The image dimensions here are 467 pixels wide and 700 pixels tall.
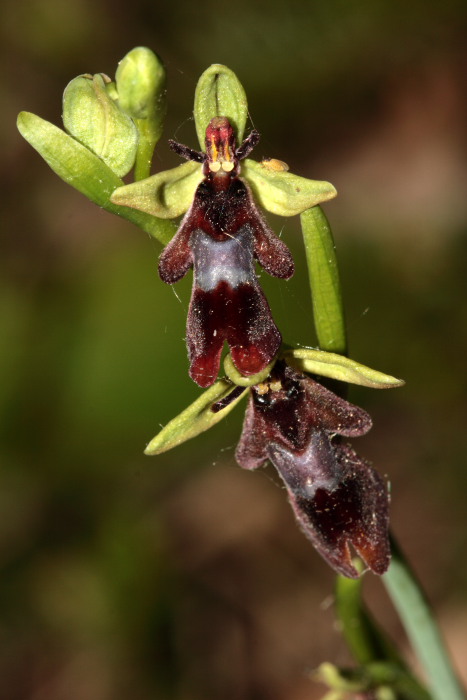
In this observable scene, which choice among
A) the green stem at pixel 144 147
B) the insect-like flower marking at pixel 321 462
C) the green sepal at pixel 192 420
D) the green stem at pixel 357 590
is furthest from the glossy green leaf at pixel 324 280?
the green stem at pixel 144 147

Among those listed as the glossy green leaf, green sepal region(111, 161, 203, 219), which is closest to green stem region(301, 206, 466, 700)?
the glossy green leaf

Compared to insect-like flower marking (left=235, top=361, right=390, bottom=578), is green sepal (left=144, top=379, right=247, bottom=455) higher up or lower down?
higher up

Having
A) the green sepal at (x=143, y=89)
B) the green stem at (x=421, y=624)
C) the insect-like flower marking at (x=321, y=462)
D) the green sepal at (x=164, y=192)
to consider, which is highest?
the green sepal at (x=143, y=89)

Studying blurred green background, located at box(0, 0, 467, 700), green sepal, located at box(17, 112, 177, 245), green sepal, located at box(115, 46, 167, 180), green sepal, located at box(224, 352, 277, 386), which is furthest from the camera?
blurred green background, located at box(0, 0, 467, 700)

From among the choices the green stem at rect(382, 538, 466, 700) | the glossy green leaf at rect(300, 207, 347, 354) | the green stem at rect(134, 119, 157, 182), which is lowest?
the green stem at rect(382, 538, 466, 700)

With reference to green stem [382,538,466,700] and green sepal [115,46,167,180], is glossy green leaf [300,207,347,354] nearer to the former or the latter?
green sepal [115,46,167,180]

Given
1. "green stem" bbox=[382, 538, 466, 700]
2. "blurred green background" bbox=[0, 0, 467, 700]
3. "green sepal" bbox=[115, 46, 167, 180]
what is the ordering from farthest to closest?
"blurred green background" bbox=[0, 0, 467, 700]
"green stem" bbox=[382, 538, 466, 700]
"green sepal" bbox=[115, 46, 167, 180]

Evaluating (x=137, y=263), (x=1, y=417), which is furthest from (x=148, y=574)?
(x=137, y=263)

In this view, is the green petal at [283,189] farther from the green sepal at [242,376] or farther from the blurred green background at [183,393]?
the blurred green background at [183,393]
